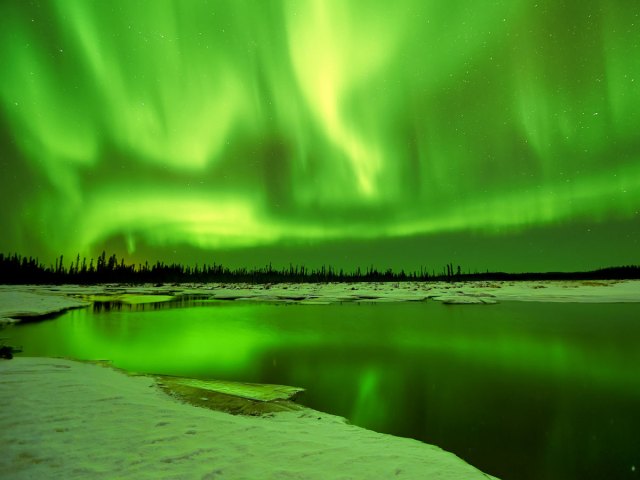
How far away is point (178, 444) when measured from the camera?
6.49m

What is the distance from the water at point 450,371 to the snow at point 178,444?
1751 mm

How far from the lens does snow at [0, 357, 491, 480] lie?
5.54 m

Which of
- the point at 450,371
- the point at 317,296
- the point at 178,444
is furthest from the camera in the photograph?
the point at 317,296

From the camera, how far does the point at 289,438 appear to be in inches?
282

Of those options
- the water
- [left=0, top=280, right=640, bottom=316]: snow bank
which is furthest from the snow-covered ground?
the water

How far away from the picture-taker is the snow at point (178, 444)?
5535mm

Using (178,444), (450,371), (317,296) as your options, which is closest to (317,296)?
(317,296)

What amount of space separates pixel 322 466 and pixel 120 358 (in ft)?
49.5

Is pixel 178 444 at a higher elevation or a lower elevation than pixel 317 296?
higher

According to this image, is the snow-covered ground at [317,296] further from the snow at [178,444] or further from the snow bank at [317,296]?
the snow at [178,444]

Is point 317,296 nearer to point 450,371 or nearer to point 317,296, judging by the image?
point 317,296

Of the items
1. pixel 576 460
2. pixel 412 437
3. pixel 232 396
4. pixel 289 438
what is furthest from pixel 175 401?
pixel 576 460

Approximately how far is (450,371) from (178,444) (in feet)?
39.4

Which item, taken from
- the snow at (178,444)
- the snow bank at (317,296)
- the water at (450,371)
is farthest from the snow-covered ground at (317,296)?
the snow at (178,444)
